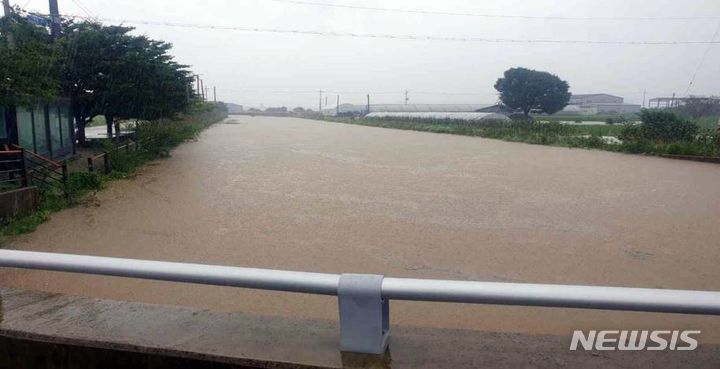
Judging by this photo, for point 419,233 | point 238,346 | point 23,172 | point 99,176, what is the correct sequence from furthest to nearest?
point 99,176 → point 23,172 → point 419,233 → point 238,346

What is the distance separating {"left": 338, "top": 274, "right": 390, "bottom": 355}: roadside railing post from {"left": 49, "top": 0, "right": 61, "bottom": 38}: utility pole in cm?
1681

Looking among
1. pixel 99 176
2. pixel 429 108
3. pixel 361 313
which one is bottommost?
pixel 99 176

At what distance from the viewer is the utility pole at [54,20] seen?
15.6 metres

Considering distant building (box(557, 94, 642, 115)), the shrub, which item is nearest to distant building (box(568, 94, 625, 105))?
distant building (box(557, 94, 642, 115))

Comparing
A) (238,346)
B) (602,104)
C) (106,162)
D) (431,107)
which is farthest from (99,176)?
(602,104)

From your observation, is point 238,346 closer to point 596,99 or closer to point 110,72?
point 110,72

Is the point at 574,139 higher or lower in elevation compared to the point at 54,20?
lower

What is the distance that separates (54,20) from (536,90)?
53183 millimetres

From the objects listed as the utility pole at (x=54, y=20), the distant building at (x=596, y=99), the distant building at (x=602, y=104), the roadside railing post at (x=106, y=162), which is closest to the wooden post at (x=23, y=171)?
the roadside railing post at (x=106, y=162)

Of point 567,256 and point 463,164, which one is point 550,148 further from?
point 567,256

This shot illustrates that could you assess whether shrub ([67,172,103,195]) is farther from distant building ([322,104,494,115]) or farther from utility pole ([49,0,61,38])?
distant building ([322,104,494,115])

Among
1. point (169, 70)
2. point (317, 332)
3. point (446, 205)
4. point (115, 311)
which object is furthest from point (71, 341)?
point (169, 70)

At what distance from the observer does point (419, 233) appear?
7.32 m

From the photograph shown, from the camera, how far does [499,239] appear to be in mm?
7000
